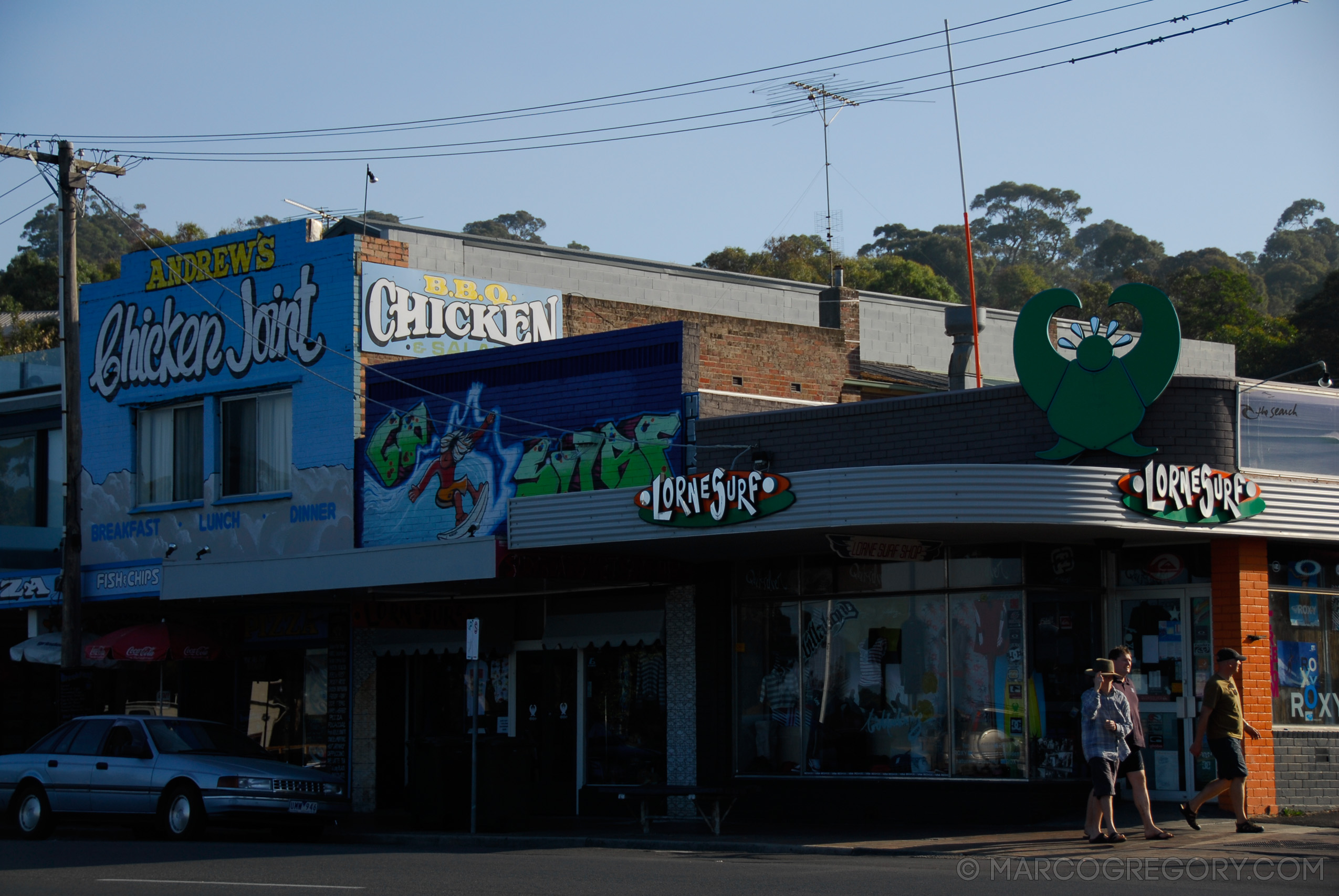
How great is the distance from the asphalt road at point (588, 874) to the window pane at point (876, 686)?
3.40m

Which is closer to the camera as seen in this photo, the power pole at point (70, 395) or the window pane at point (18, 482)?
the power pole at point (70, 395)

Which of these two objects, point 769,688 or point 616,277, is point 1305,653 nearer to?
point 769,688

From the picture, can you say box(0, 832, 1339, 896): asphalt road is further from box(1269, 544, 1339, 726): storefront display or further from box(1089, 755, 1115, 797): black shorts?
box(1269, 544, 1339, 726): storefront display

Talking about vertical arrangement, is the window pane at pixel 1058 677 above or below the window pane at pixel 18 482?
below

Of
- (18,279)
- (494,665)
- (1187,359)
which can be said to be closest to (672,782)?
(494,665)

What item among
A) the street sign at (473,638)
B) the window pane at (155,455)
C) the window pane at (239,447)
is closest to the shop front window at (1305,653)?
the street sign at (473,638)

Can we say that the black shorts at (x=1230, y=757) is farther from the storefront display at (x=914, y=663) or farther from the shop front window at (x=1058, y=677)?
the storefront display at (x=914, y=663)

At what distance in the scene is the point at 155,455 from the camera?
24.1 metres

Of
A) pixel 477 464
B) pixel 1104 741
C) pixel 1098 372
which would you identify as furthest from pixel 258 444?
pixel 1104 741

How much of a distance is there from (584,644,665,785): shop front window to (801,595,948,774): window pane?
2180 mm

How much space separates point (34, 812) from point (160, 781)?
2.02 meters

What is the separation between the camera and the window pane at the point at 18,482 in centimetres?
2622

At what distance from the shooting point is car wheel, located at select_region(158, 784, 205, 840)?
16484 millimetres

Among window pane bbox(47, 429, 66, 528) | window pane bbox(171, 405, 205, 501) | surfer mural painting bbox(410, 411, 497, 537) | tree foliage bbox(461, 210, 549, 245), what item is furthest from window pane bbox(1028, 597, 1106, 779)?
tree foliage bbox(461, 210, 549, 245)
